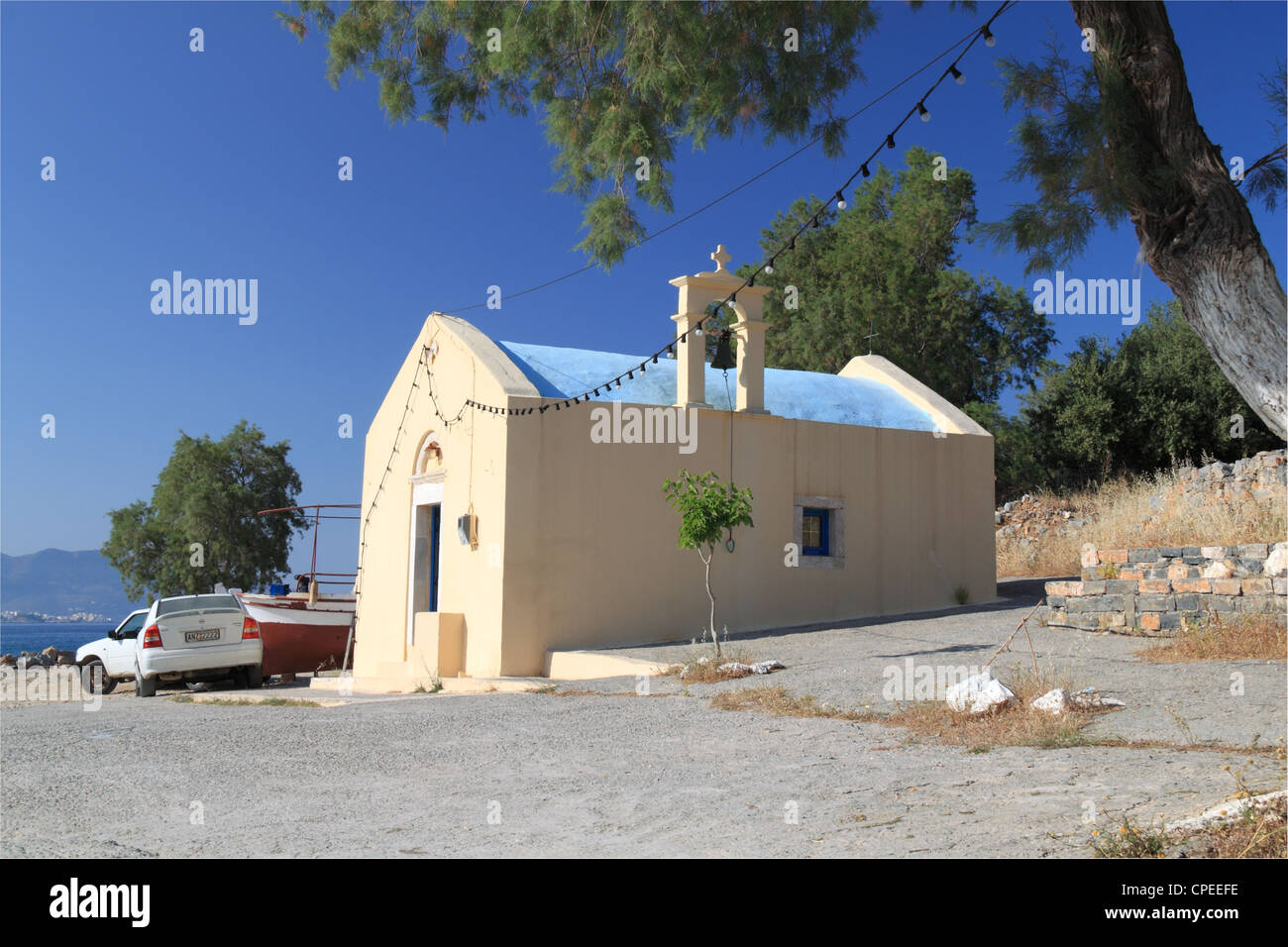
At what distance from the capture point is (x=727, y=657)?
12117 millimetres

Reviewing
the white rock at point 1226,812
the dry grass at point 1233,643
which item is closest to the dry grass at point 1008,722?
the dry grass at point 1233,643

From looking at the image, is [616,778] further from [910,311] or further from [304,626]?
[910,311]

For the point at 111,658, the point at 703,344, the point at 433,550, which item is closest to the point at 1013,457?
the point at 703,344

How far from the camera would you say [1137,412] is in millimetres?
26500

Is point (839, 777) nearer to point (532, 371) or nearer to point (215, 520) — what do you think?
point (532, 371)

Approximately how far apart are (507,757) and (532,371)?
900 cm

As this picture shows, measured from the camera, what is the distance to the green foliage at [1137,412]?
25.8m

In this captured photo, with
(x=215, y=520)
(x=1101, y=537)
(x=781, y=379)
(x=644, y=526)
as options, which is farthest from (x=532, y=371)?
(x=215, y=520)

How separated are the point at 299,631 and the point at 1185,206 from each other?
1932 centimetres

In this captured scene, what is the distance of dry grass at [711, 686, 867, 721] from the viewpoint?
880cm

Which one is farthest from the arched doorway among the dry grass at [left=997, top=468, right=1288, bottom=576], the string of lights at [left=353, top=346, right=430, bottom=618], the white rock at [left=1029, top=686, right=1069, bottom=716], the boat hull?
the dry grass at [left=997, top=468, right=1288, bottom=576]

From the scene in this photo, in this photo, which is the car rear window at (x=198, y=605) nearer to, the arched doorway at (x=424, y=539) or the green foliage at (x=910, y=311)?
the arched doorway at (x=424, y=539)

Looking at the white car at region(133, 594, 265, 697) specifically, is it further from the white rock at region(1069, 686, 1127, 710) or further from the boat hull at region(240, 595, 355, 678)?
the white rock at region(1069, 686, 1127, 710)
